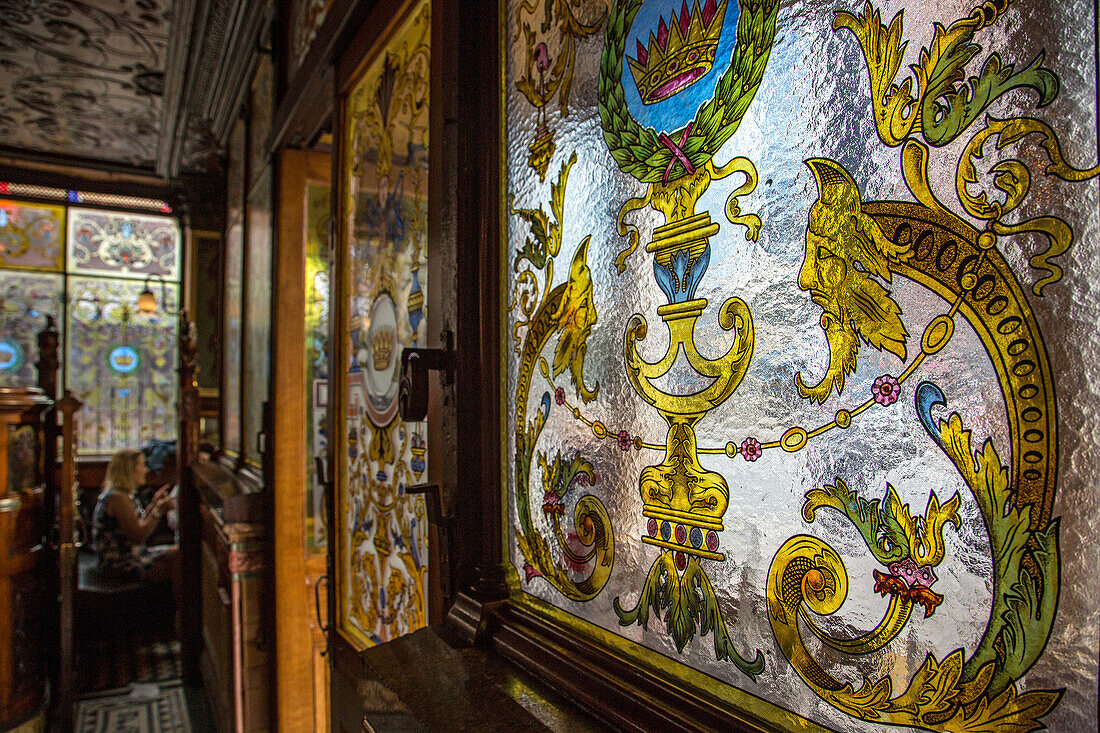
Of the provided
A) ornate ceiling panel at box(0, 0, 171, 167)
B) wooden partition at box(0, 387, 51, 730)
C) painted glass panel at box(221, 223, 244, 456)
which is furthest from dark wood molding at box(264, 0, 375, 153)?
wooden partition at box(0, 387, 51, 730)

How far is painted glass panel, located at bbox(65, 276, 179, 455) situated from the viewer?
689 cm

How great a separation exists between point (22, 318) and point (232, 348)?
12.8ft

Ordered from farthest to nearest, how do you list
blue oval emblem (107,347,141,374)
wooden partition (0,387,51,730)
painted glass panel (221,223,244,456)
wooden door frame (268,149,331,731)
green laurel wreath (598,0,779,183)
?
blue oval emblem (107,347,141,374)
painted glass panel (221,223,244,456)
wooden partition (0,387,51,730)
wooden door frame (268,149,331,731)
green laurel wreath (598,0,779,183)

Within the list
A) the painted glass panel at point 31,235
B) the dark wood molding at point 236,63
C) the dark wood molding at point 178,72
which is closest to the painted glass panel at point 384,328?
the dark wood molding at point 236,63

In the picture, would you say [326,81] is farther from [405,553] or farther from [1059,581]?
[1059,581]

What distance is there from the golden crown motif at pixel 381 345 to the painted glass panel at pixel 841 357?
2.83 ft

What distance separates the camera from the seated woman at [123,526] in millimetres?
4840

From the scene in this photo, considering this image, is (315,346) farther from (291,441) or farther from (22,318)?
(22,318)

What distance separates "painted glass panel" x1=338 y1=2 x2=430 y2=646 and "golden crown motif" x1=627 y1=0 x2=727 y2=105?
2.59 ft

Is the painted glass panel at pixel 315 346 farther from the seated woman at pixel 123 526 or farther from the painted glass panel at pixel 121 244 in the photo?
the painted glass panel at pixel 121 244

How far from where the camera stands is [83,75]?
189 inches

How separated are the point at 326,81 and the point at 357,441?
124 cm

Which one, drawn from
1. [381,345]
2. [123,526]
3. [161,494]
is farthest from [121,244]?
[381,345]

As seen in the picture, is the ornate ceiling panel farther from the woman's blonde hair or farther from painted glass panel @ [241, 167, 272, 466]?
the woman's blonde hair
